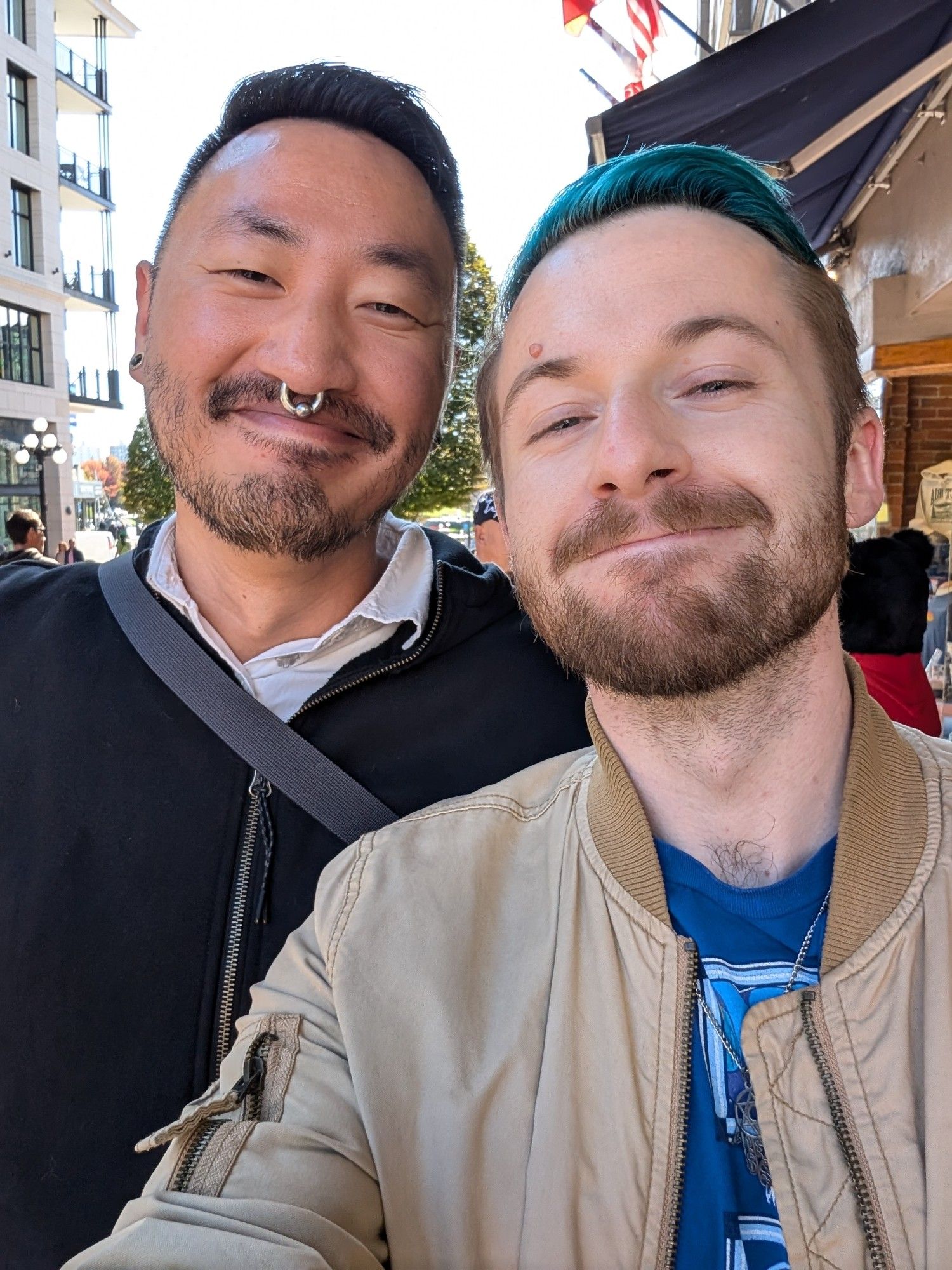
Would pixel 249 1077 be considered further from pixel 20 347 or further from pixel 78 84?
pixel 78 84

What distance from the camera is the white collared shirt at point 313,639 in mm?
1813

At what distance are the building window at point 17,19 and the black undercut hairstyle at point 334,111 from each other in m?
26.2

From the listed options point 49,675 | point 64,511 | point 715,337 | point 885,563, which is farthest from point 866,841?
point 64,511

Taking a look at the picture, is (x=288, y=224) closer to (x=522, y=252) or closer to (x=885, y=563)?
(x=522, y=252)

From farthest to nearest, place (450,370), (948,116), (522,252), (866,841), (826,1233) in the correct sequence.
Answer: (948,116), (450,370), (522,252), (866,841), (826,1233)

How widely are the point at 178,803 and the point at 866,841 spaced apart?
1114mm

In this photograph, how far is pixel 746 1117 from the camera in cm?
119

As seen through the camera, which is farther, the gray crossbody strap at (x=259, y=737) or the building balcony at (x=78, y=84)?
the building balcony at (x=78, y=84)

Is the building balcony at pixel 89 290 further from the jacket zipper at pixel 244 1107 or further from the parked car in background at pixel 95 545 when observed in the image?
the jacket zipper at pixel 244 1107

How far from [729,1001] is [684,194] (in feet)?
4.42

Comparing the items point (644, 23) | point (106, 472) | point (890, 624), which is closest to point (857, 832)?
point (890, 624)

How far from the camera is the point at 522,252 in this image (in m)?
1.86

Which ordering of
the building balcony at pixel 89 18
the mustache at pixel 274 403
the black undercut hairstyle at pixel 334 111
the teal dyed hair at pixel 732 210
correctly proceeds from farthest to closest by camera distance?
1. the building balcony at pixel 89 18
2. the black undercut hairstyle at pixel 334 111
3. the mustache at pixel 274 403
4. the teal dyed hair at pixel 732 210

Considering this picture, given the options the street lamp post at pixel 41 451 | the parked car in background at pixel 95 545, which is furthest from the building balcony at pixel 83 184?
the parked car in background at pixel 95 545
